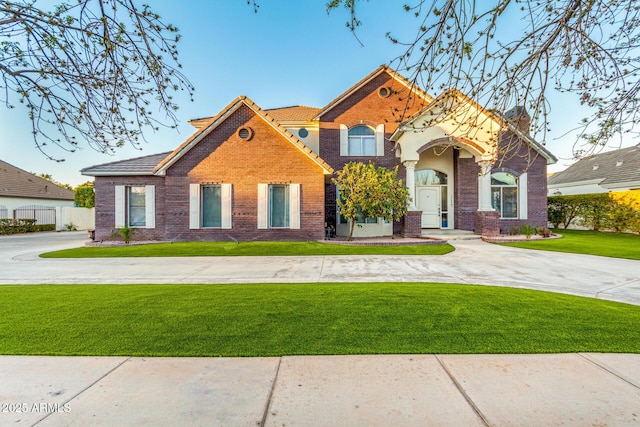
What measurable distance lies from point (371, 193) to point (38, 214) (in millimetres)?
26361

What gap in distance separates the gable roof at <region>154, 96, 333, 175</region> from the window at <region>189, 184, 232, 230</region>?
138cm

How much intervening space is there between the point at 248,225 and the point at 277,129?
425cm

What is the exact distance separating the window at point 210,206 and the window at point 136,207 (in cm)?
264

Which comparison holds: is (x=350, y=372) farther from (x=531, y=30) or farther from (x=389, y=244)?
(x=389, y=244)

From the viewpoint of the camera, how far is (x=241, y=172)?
12.5 metres

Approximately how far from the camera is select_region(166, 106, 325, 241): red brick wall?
1246cm

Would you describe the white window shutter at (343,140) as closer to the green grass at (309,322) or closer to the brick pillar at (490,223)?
the brick pillar at (490,223)

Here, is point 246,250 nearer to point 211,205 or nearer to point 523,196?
point 211,205

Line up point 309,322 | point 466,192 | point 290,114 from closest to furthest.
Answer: point 309,322, point 466,192, point 290,114

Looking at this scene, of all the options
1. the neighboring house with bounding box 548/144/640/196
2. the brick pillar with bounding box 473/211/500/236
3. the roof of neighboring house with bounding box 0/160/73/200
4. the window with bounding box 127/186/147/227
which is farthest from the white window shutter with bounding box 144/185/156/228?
the neighboring house with bounding box 548/144/640/196

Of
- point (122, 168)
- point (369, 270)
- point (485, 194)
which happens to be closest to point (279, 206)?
point (369, 270)

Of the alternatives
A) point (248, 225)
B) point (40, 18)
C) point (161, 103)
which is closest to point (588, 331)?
point (161, 103)

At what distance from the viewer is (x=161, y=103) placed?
401 centimetres

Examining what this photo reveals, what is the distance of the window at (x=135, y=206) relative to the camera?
13047 mm
